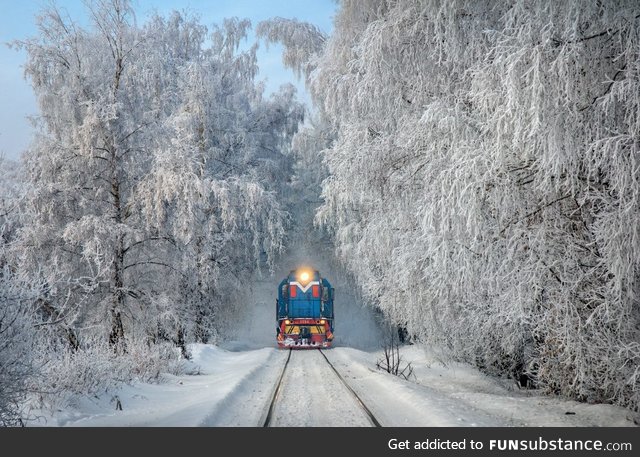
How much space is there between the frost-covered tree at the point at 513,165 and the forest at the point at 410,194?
3 cm

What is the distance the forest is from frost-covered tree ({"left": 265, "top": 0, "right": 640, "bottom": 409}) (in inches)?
1.3

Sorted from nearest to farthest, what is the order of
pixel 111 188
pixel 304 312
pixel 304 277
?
1. pixel 111 188
2. pixel 304 312
3. pixel 304 277

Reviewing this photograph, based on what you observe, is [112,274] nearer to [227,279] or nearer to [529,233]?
[227,279]

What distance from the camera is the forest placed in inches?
223

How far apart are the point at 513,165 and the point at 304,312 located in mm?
15969

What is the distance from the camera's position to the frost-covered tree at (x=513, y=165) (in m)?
5.62

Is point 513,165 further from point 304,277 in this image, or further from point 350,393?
point 304,277

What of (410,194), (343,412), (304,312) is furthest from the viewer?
(304,312)

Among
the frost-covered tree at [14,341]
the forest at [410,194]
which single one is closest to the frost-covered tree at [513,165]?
the forest at [410,194]

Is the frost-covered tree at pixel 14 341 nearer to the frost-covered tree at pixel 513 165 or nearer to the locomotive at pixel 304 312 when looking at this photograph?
the frost-covered tree at pixel 513 165

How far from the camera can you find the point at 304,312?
21734mm

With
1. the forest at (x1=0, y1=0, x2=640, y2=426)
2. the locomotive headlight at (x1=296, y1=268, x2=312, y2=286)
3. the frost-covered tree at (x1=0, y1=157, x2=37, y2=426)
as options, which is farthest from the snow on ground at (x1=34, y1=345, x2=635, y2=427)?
the locomotive headlight at (x1=296, y1=268, x2=312, y2=286)

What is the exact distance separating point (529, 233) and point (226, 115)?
14678 millimetres

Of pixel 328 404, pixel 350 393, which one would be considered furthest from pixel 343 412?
pixel 350 393
